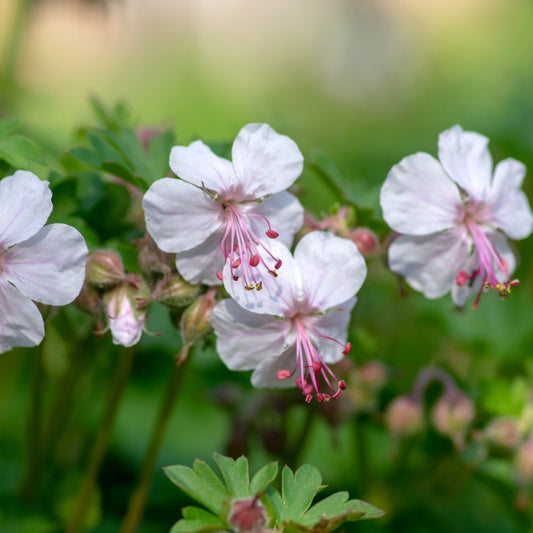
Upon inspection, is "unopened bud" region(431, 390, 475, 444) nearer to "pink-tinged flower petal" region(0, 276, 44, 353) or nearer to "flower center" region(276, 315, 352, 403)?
"flower center" region(276, 315, 352, 403)

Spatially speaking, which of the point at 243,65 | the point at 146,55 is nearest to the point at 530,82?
the point at 243,65

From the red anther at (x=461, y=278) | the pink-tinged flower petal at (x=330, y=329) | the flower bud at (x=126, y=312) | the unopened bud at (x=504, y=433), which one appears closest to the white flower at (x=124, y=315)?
the flower bud at (x=126, y=312)

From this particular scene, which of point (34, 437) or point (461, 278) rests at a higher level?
point (461, 278)

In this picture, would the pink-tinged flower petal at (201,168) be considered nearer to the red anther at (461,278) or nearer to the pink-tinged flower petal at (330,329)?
the pink-tinged flower petal at (330,329)

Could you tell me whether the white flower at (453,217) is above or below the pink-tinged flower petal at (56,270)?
above

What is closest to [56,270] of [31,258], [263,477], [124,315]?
[31,258]

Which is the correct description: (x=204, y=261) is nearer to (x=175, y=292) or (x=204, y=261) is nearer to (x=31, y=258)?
(x=175, y=292)

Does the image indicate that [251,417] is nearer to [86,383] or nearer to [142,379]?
[86,383]

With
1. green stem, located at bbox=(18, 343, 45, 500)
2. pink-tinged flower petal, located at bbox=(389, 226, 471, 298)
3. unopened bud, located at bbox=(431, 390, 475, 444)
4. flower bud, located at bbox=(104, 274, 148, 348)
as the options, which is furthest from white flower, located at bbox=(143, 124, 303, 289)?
unopened bud, located at bbox=(431, 390, 475, 444)
